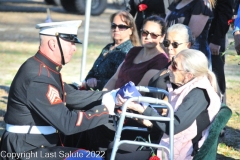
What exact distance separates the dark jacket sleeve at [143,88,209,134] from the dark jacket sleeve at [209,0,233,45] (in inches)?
94.8

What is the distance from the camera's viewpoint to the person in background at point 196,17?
20.2ft

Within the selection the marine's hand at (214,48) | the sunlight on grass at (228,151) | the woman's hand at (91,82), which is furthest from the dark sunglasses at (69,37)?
the marine's hand at (214,48)

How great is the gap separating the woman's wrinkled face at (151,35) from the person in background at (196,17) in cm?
50

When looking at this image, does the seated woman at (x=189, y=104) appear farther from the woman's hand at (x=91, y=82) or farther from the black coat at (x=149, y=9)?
the black coat at (x=149, y=9)

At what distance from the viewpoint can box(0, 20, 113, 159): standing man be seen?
158 inches

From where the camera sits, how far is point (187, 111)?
420 cm

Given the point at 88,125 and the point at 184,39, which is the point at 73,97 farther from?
the point at 184,39

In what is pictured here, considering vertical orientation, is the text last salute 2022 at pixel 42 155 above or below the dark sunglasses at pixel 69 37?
below

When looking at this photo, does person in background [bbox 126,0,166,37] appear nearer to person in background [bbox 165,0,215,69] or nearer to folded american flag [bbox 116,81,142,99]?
person in background [bbox 165,0,215,69]

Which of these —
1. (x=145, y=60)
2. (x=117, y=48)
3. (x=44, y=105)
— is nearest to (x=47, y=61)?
(x=44, y=105)

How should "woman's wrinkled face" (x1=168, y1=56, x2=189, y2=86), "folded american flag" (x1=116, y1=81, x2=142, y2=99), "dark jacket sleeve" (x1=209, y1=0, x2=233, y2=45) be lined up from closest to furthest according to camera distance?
1. "folded american flag" (x1=116, y1=81, x2=142, y2=99)
2. "woman's wrinkled face" (x1=168, y1=56, x2=189, y2=86)
3. "dark jacket sleeve" (x1=209, y1=0, x2=233, y2=45)

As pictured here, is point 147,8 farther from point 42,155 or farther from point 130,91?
point 42,155

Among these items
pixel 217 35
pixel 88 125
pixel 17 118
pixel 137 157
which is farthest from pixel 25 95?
pixel 217 35

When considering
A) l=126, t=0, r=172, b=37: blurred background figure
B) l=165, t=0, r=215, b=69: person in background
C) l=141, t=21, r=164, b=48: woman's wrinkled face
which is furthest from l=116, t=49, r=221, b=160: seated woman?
l=126, t=0, r=172, b=37: blurred background figure
